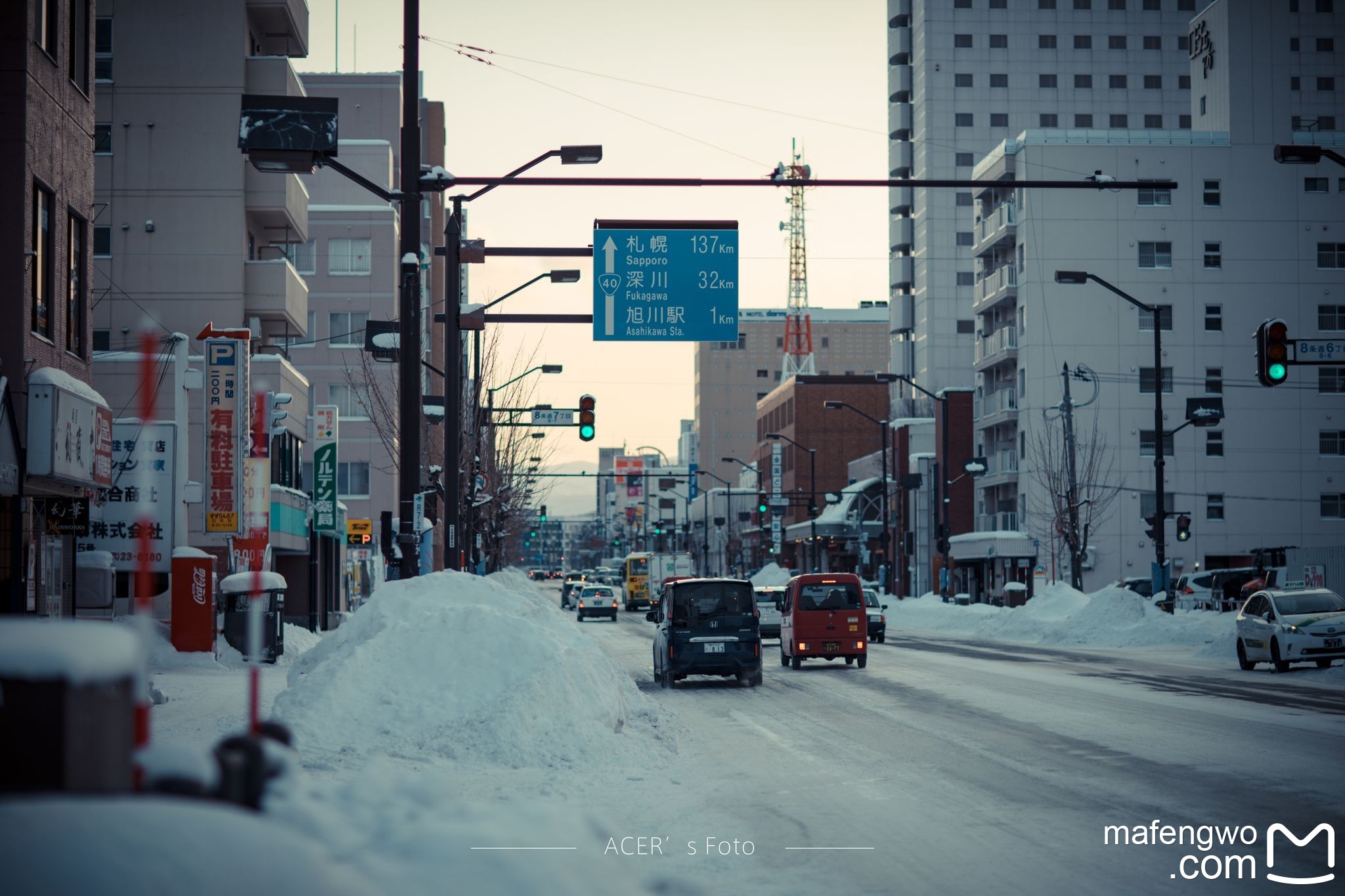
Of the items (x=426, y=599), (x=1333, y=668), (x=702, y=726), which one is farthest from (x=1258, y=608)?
(x=426, y=599)

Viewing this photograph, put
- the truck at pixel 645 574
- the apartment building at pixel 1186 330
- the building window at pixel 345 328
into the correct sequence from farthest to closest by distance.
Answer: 1. the truck at pixel 645 574
2. the apartment building at pixel 1186 330
3. the building window at pixel 345 328

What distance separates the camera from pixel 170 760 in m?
3.86

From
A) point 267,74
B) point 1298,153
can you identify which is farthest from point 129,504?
point 1298,153

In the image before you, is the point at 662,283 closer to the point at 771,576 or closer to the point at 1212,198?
the point at 1212,198

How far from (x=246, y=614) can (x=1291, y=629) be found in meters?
20.4

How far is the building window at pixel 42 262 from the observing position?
22.5 meters

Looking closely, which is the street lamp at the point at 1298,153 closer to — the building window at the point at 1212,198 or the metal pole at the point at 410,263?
the metal pole at the point at 410,263

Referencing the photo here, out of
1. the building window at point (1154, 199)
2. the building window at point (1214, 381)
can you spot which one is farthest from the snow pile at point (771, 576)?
the building window at point (1154, 199)

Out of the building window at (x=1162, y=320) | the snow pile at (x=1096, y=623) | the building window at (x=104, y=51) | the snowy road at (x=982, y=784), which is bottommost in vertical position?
the snow pile at (x=1096, y=623)

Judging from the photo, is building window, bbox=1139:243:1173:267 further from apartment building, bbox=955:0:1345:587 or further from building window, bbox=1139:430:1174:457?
building window, bbox=1139:430:1174:457

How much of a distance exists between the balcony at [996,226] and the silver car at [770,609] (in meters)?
43.3

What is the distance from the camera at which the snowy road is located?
30.6ft

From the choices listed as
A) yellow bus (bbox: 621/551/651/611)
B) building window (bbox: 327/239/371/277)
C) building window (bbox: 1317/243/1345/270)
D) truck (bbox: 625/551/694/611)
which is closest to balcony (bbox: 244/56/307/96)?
building window (bbox: 327/239/371/277)

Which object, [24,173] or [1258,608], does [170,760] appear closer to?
[24,173]
